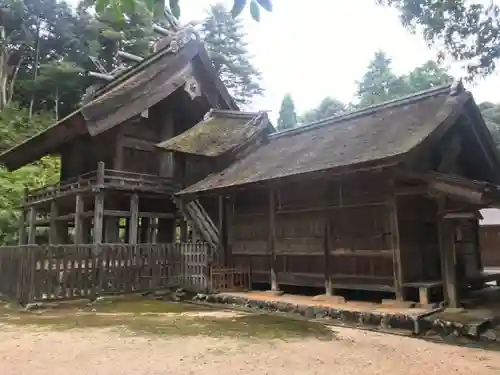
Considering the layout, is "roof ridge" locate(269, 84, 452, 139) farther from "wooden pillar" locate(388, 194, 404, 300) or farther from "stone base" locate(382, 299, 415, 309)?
"stone base" locate(382, 299, 415, 309)

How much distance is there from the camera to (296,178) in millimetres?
9641

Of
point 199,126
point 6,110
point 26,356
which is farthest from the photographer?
point 6,110

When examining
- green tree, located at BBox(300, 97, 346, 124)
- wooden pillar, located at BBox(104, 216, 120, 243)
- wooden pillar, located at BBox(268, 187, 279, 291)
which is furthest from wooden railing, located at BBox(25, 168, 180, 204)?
green tree, located at BBox(300, 97, 346, 124)

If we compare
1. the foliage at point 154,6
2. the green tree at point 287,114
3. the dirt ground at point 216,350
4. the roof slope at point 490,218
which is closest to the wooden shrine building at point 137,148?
the dirt ground at point 216,350

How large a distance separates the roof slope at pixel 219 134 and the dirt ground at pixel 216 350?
6946 millimetres

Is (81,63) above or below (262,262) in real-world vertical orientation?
above

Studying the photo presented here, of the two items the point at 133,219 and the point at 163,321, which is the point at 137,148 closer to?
the point at 133,219

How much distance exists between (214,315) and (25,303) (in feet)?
15.1

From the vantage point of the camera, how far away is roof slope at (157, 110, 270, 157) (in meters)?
14.2

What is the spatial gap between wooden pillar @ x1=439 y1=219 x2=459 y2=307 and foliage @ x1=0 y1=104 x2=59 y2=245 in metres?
19.9

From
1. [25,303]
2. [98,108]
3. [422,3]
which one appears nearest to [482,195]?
[422,3]

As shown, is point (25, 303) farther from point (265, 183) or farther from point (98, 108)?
point (98, 108)

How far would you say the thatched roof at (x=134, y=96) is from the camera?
15148 millimetres

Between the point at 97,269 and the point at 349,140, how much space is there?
7324mm
